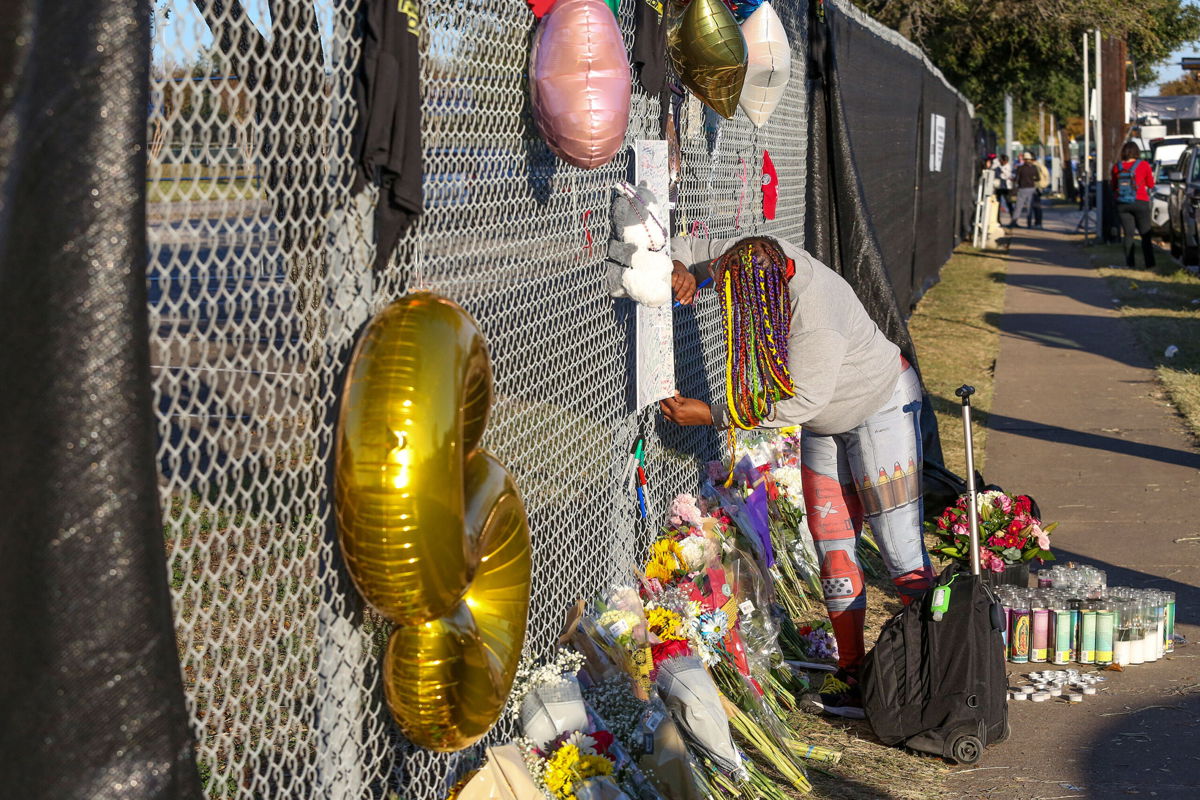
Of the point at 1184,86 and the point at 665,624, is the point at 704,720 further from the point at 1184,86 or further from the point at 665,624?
the point at 1184,86

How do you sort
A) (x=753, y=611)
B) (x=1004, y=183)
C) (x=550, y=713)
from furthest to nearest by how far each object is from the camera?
(x=1004, y=183), (x=753, y=611), (x=550, y=713)

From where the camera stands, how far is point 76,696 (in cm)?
163

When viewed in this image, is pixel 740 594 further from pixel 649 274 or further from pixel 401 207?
pixel 401 207

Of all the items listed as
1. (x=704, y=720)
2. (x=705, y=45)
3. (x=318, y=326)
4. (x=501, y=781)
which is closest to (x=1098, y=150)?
(x=705, y=45)

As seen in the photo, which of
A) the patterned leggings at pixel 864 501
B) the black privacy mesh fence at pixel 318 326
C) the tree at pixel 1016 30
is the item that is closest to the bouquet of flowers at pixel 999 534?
the patterned leggings at pixel 864 501

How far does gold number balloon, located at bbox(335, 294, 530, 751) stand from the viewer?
95.2 inches

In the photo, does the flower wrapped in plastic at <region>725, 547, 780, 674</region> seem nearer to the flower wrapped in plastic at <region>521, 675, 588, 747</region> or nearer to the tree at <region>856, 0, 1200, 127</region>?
the flower wrapped in plastic at <region>521, 675, 588, 747</region>

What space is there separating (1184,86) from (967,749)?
91233 millimetres

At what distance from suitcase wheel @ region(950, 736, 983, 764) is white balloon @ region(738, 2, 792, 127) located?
2.95m

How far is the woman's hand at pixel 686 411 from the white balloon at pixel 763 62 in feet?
6.24

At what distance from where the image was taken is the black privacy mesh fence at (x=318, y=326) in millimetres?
2111

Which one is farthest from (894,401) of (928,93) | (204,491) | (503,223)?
(928,93)

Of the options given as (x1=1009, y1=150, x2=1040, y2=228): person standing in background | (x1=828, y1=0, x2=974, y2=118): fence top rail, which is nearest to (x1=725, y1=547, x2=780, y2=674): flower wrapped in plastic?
(x1=828, y1=0, x2=974, y2=118): fence top rail

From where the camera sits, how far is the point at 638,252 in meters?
4.28
